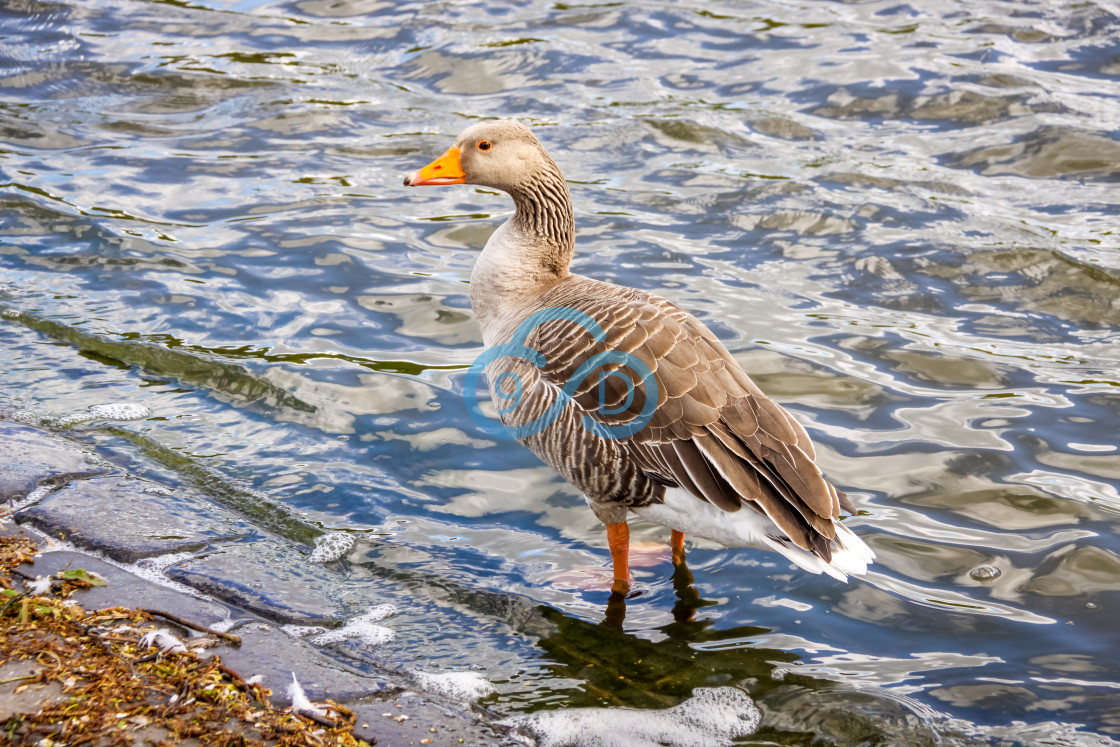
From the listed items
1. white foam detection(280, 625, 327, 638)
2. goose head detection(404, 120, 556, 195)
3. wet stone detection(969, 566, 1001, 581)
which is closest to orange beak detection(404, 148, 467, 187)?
goose head detection(404, 120, 556, 195)

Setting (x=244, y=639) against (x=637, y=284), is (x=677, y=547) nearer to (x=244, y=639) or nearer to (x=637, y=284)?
(x=244, y=639)

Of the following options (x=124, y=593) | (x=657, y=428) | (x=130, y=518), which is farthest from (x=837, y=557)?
(x=130, y=518)

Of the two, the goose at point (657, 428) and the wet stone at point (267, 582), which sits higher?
the goose at point (657, 428)

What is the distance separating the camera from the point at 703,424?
163 inches

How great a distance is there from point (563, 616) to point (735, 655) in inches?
31.5

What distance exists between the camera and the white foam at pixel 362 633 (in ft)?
12.7

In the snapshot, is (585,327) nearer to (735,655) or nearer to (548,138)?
(735,655)

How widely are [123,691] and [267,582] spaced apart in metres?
1.17

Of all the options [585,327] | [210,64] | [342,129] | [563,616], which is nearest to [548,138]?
[342,129]

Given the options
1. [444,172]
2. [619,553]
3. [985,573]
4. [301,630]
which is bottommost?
[985,573]

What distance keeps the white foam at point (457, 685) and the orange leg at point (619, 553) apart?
0.99 meters

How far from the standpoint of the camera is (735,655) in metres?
4.20

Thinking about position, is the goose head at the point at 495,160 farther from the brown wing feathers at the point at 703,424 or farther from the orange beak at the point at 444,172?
the brown wing feathers at the point at 703,424

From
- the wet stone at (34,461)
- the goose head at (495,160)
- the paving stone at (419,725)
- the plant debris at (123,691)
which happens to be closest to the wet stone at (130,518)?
the wet stone at (34,461)
